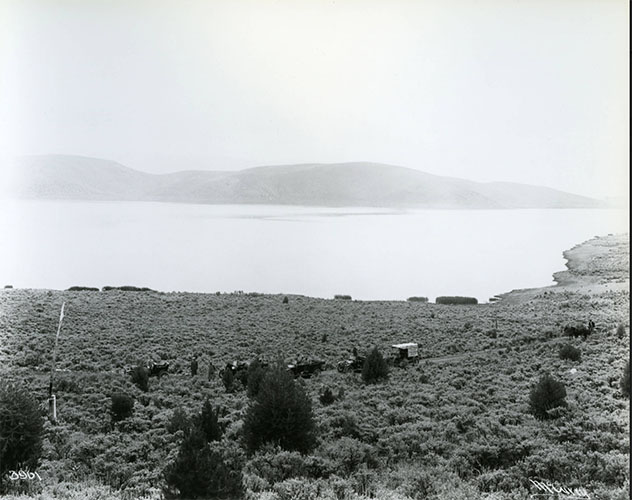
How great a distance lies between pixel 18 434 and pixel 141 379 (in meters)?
5.90

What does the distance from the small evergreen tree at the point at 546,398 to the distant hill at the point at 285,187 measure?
749 centimetres

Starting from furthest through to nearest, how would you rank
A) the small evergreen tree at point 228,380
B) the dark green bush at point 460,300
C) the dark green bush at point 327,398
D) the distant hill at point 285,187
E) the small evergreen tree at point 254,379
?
the dark green bush at point 460,300, the distant hill at point 285,187, the small evergreen tree at point 228,380, the small evergreen tree at point 254,379, the dark green bush at point 327,398

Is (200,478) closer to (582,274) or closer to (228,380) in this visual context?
(228,380)

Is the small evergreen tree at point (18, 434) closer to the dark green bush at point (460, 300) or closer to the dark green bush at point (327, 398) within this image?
the dark green bush at point (327, 398)

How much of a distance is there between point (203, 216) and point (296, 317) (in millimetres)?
6748

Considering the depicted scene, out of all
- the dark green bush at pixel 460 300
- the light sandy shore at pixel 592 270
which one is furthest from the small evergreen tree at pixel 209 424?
the light sandy shore at pixel 592 270

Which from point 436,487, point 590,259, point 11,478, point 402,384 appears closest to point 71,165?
point 11,478

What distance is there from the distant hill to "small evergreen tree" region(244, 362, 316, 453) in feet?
26.4

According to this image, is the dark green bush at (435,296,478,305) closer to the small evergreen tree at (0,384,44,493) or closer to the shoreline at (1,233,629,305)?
the shoreline at (1,233,629,305)

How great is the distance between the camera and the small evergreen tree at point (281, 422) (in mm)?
9031

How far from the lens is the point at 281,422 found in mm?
9070
